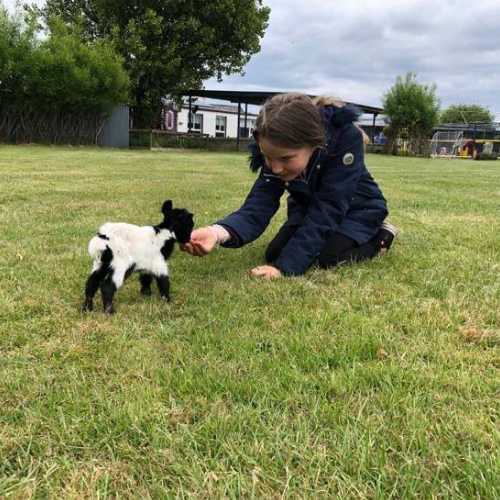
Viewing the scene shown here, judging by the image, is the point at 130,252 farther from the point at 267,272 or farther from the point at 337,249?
the point at 337,249

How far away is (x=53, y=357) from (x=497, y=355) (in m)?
1.82

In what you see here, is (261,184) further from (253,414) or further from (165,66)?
(165,66)

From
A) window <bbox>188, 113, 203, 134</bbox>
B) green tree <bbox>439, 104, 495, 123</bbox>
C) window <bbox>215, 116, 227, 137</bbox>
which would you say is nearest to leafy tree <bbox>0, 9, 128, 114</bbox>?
window <bbox>188, 113, 203, 134</bbox>

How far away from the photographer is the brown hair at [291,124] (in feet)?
9.24

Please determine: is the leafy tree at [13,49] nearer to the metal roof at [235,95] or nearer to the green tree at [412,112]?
the metal roof at [235,95]

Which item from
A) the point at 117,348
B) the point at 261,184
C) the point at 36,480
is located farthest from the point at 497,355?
the point at 261,184

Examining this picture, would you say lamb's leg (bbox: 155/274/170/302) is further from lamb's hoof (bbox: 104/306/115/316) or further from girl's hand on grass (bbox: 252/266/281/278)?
girl's hand on grass (bbox: 252/266/281/278)

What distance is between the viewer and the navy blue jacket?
3.22 meters

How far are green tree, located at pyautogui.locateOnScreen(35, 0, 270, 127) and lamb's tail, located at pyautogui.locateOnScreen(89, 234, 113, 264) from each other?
2405cm

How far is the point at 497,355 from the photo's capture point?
1.96m

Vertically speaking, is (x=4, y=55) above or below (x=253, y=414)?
above

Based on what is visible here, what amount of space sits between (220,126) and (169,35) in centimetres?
3293

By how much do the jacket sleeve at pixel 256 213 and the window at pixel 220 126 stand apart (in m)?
55.2

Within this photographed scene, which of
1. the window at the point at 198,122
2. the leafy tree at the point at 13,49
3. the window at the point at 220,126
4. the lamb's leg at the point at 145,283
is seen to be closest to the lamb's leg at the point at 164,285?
the lamb's leg at the point at 145,283
